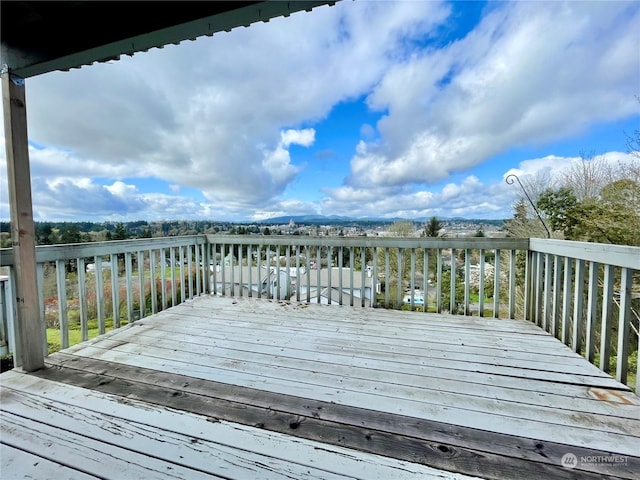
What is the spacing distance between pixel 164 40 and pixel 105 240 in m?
2.03

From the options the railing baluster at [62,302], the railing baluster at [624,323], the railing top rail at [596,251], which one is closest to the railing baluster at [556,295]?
the railing top rail at [596,251]

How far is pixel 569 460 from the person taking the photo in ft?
3.58

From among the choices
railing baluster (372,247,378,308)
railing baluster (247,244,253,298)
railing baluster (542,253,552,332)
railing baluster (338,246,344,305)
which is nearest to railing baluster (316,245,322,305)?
railing baluster (338,246,344,305)

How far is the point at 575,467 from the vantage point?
1.06 metres

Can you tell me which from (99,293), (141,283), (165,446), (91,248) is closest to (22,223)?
(91,248)

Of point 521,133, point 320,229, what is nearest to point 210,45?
point 320,229

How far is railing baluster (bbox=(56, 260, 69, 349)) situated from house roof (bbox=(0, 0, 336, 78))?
144 centimetres

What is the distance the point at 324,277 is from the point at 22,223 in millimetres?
2947

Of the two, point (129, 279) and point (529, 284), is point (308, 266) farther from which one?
point (529, 284)

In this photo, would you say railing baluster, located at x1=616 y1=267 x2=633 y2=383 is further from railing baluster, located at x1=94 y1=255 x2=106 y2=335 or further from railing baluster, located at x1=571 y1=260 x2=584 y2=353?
railing baluster, located at x1=94 y1=255 x2=106 y2=335

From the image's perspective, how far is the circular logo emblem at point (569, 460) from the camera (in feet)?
3.51

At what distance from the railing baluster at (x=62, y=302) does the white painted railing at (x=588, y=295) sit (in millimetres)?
3978

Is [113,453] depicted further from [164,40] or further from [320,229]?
[320,229]

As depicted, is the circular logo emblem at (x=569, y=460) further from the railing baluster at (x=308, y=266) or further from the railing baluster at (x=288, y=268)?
the railing baluster at (x=288, y=268)
